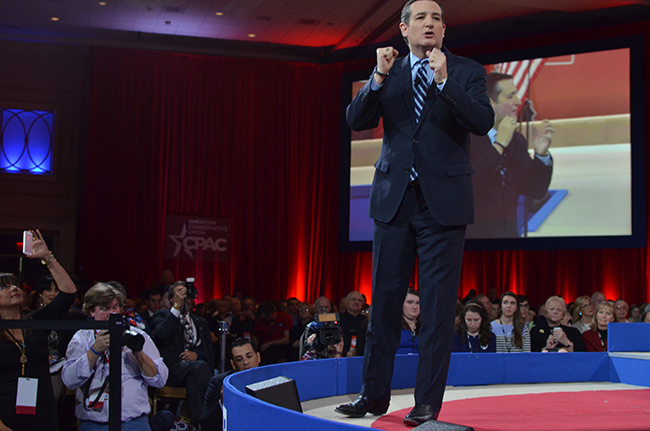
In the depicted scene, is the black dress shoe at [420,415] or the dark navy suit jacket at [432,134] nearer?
the black dress shoe at [420,415]

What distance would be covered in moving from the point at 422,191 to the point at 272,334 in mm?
5326

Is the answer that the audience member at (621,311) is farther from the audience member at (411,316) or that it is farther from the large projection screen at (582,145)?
the audience member at (411,316)

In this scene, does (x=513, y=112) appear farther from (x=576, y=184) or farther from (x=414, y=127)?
(x=414, y=127)

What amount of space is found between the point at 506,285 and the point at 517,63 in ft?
10.2

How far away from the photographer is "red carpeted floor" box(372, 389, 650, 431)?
A: 5.27 feet

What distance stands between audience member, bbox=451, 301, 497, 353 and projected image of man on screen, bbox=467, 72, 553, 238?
4.74 meters

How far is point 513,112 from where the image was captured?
8977mm

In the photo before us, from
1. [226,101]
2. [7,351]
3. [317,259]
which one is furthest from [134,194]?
[7,351]

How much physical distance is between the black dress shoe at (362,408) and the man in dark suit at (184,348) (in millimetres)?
2813

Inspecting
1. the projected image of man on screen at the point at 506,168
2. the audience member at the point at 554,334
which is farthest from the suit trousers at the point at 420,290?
the projected image of man on screen at the point at 506,168

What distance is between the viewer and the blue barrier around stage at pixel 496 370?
212 centimetres

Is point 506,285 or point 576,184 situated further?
point 506,285

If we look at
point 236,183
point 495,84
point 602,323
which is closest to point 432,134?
point 602,323

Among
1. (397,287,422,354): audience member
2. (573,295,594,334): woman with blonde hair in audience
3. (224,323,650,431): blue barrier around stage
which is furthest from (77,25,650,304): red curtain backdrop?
(224,323,650,431): blue barrier around stage
